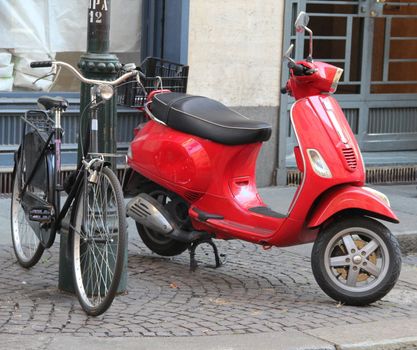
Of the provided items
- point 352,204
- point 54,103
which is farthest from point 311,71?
point 54,103

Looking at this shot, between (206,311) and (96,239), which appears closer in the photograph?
(96,239)

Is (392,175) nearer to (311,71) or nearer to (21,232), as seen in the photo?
(311,71)

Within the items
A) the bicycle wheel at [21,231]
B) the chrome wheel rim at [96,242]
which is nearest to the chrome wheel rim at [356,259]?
the chrome wheel rim at [96,242]

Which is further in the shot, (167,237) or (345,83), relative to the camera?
(345,83)

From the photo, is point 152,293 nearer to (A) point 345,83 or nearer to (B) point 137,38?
(B) point 137,38

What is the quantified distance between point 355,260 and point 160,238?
1.70 meters

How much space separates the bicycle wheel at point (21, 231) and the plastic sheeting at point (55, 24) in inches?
109

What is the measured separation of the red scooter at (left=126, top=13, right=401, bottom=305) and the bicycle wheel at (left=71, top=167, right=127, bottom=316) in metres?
0.90

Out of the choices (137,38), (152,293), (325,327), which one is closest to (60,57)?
(137,38)

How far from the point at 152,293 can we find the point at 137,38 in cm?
432

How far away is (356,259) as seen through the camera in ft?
20.6

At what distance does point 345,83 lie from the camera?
11289 mm

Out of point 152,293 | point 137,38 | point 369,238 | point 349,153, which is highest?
point 137,38

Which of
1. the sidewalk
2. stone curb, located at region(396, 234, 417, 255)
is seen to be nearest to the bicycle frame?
the sidewalk
